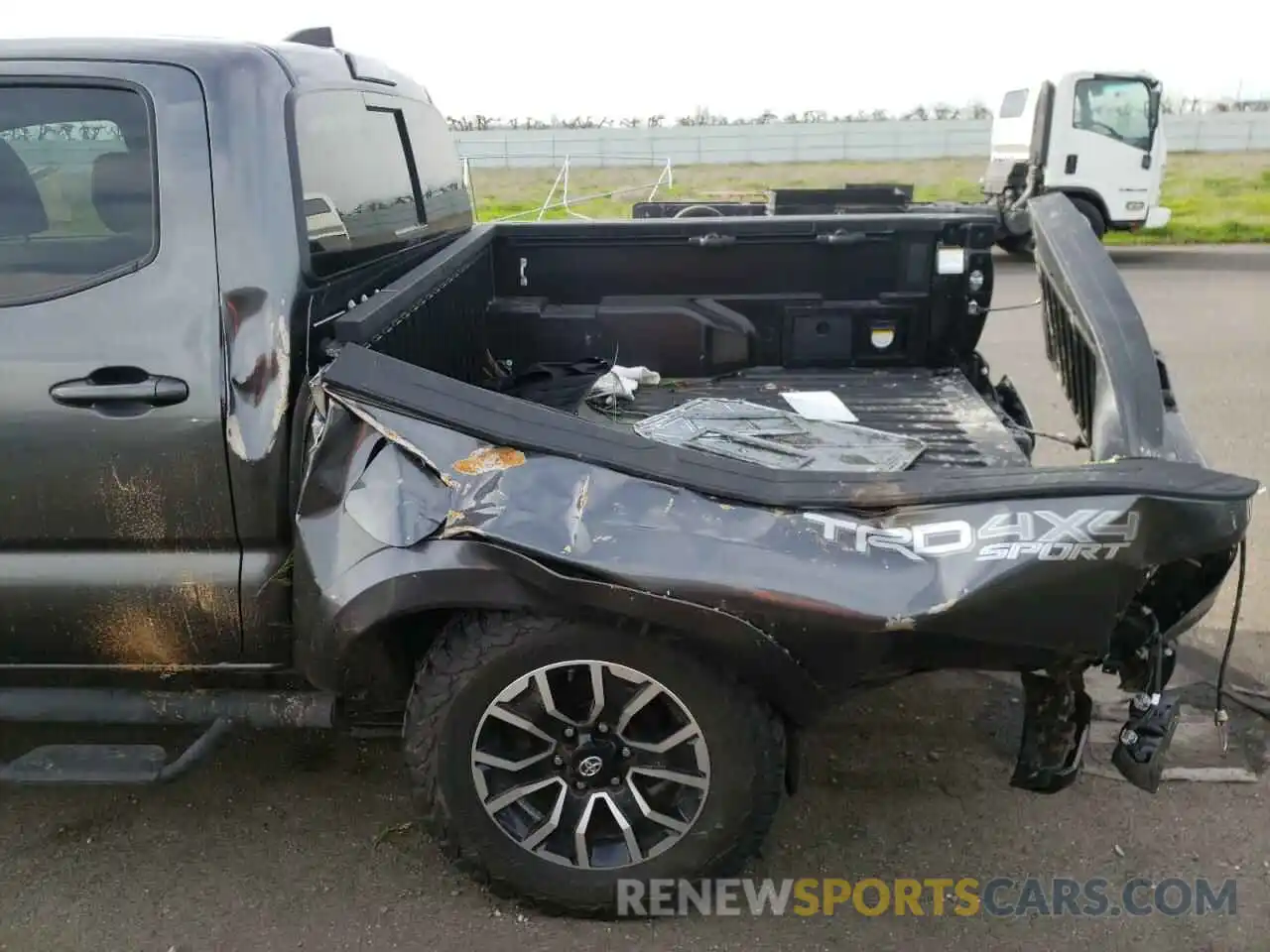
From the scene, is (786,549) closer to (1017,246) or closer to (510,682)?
(510,682)

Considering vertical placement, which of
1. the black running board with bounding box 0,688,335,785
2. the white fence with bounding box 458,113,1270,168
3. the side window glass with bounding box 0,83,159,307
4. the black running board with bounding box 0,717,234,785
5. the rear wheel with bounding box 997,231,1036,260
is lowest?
the black running board with bounding box 0,717,234,785

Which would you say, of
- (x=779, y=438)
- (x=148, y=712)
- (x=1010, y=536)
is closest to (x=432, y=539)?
(x=148, y=712)

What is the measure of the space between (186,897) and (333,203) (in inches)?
76.0

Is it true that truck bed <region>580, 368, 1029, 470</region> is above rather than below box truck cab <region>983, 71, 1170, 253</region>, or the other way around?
below

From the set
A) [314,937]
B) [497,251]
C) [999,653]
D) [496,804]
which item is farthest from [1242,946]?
[497,251]

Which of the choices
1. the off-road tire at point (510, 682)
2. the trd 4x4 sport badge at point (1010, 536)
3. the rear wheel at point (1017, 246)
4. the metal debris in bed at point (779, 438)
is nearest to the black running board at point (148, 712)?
the off-road tire at point (510, 682)

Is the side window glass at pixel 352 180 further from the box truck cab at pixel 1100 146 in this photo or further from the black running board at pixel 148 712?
the box truck cab at pixel 1100 146

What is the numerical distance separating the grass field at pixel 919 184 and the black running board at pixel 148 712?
14.0 meters

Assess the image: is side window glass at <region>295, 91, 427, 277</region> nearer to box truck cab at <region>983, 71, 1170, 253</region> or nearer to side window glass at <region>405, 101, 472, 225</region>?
side window glass at <region>405, 101, 472, 225</region>

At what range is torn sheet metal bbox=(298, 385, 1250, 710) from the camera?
2.19 meters

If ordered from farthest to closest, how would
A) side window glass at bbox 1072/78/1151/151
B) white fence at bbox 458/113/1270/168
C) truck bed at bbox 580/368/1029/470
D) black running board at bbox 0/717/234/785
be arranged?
white fence at bbox 458/113/1270/168 < side window glass at bbox 1072/78/1151/151 < truck bed at bbox 580/368/1029/470 < black running board at bbox 0/717/234/785

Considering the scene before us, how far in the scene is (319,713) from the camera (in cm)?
271

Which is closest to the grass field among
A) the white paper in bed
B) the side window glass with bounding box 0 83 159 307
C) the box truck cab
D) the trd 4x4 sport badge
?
the box truck cab

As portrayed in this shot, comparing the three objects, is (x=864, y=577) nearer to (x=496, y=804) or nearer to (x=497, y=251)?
(x=496, y=804)
